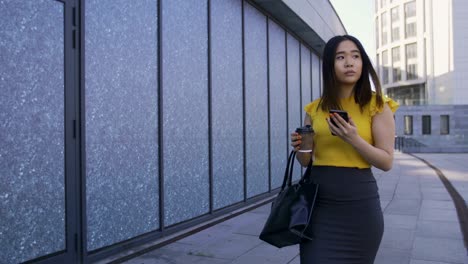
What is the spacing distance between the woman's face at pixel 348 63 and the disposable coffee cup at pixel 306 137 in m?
0.34

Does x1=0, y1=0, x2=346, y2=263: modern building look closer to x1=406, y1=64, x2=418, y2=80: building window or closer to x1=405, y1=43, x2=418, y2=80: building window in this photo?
x1=406, y1=64, x2=418, y2=80: building window

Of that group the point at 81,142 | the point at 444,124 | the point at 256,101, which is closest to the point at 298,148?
the point at 81,142

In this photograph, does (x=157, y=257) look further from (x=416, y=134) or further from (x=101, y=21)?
(x=416, y=134)

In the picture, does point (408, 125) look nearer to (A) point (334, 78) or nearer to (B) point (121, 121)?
(B) point (121, 121)

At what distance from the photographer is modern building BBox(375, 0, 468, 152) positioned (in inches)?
1873

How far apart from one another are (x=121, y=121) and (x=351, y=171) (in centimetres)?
346

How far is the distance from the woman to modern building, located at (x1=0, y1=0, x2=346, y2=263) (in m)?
2.80

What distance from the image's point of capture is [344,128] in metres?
2.09

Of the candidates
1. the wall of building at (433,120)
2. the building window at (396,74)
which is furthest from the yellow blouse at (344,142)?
the building window at (396,74)

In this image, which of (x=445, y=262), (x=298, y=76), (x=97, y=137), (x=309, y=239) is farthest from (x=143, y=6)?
(x=298, y=76)

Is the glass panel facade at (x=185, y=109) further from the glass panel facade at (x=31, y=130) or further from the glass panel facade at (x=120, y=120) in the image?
the glass panel facade at (x=31, y=130)

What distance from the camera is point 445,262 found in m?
4.86

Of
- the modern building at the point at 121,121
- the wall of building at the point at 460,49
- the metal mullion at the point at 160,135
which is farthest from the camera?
the wall of building at the point at 460,49

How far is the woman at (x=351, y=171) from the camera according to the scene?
2230 mm
